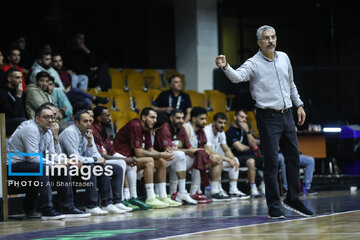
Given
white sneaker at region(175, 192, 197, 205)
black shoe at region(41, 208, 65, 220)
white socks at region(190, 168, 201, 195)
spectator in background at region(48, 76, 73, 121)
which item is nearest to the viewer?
black shoe at region(41, 208, 65, 220)

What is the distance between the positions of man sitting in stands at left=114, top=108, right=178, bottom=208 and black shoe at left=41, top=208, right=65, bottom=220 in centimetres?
157

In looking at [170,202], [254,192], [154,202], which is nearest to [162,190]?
[170,202]

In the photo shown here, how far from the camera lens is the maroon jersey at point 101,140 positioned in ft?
29.3

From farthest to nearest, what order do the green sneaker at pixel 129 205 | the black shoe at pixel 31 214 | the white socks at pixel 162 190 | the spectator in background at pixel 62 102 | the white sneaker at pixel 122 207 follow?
the spectator in background at pixel 62 102
the white socks at pixel 162 190
the green sneaker at pixel 129 205
the white sneaker at pixel 122 207
the black shoe at pixel 31 214

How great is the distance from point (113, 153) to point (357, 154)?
239 inches

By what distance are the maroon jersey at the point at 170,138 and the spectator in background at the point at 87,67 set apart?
2.77m

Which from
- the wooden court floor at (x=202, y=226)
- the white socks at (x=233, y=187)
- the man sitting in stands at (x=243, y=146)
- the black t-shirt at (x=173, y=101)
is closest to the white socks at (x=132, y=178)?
the wooden court floor at (x=202, y=226)

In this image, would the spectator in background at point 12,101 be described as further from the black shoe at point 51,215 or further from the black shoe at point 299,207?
the black shoe at point 299,207

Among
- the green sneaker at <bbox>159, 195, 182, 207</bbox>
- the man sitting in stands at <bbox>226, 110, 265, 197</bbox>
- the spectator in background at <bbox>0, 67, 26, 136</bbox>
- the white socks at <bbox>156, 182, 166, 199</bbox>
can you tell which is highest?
the spectator in background at <bbox>0, 67, 26, 136</bbox>

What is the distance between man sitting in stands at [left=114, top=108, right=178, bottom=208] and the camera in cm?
923

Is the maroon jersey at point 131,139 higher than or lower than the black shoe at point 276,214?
higher

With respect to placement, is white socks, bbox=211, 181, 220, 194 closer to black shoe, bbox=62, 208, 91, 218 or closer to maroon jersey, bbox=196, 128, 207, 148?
maroon jersey, bbox=196, 128, 207, 148

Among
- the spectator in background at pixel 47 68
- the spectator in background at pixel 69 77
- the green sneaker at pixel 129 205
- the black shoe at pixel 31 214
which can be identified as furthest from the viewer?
the spectator in background at pixel 69 77

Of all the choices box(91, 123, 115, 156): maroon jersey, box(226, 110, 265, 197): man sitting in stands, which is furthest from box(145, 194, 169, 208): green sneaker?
box(226, 110, 265, 197): man sitting in stands
